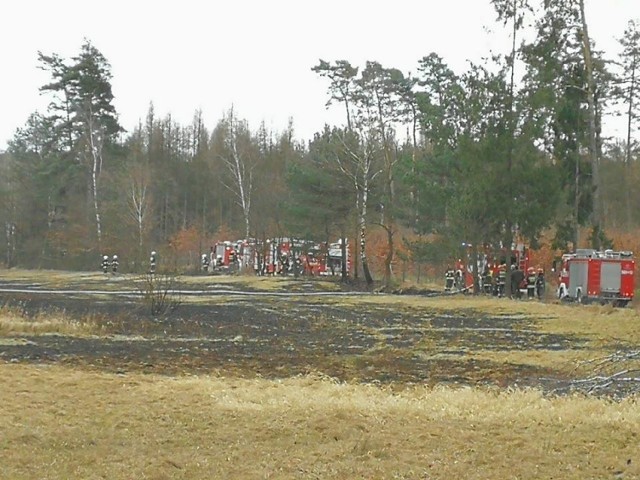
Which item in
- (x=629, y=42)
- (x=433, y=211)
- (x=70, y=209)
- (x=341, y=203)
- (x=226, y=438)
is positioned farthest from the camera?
(x=70, y=209)

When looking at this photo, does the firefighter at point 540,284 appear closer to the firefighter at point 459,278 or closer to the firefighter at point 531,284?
the firefighter at point 531,284

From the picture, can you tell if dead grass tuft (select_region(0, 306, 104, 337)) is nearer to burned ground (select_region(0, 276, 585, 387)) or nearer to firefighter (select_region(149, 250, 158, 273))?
burned ground (select_region(0, 276, 585, 387))

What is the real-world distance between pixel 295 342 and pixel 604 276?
14853 millimetres

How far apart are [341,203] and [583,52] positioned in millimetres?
13876

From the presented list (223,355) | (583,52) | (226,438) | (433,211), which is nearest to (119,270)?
(433,211)

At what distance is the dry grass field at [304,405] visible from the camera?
6.32m

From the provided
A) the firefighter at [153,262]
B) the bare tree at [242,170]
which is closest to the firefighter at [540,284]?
the firefighter at [153,262]

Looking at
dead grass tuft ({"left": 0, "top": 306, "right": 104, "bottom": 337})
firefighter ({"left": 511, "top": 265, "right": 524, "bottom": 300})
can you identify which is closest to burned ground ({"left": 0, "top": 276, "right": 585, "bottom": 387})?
dead grass tuft ({"left": 0, "top": 306, "right": 104, "bottom": 337})

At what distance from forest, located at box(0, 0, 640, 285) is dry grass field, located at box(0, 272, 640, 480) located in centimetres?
653

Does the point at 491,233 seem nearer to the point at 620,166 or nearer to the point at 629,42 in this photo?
the point at 629,42

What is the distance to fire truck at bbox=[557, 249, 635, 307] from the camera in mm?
A: 26016

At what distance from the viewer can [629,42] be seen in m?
36.5

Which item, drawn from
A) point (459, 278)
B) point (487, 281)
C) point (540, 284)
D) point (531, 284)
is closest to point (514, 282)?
point (531, 284)

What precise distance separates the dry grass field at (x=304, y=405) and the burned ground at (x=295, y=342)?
0.06 m
